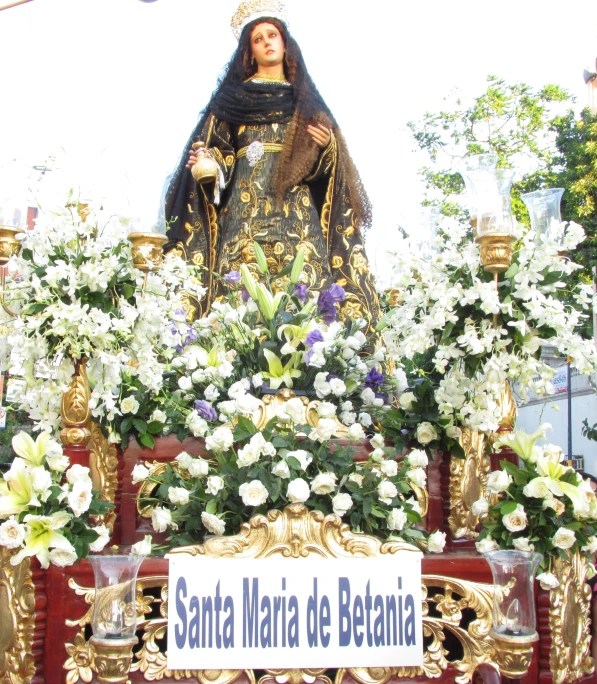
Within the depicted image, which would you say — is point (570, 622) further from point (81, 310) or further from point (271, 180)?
point (271, 180)

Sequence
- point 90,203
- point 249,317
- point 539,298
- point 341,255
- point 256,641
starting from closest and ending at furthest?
point 256,641
point 539,298
point 90,203
point 249,317
point 341,255

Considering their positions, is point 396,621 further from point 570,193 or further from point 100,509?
point 570,193

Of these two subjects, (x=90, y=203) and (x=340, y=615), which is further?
(x=90, y=203)

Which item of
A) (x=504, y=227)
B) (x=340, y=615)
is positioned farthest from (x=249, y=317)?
(x=340, y=615)

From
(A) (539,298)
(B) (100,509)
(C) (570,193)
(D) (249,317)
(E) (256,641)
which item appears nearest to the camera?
(E) (256,641)

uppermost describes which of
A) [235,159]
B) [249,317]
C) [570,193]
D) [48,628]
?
[570,193]

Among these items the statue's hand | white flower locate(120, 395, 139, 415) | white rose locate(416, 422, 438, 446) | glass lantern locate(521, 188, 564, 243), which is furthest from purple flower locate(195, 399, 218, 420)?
the statue's hand

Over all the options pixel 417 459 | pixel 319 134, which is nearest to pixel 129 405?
pixel 417 459

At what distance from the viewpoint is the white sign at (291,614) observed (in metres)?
2.81

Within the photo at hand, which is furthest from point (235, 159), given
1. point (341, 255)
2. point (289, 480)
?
point (289, 480)

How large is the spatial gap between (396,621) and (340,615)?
20 centimetres

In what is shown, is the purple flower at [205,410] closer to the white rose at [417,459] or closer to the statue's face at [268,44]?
the white rose at [417,459]

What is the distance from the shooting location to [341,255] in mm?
5383

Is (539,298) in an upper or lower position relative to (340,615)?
upper
